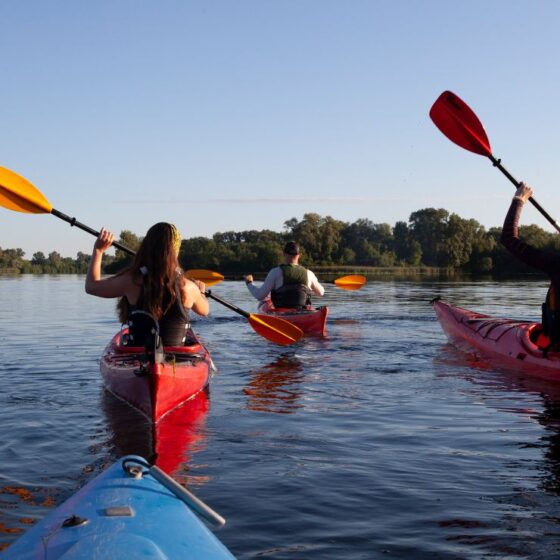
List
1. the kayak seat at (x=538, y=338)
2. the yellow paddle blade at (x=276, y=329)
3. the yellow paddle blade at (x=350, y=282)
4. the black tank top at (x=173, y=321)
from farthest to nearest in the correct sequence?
1. the yellow paddle blade at (x=350, y=282)
2. the kayak seat at (x=538, y=338)
3. the yellow paddle blade at (x=276, y=329)
4. the black tank top at (x=173, y=321)

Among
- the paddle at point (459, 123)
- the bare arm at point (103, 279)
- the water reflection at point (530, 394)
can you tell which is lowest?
the water reflection at point (530, 394)

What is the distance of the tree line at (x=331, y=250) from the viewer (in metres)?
69.4

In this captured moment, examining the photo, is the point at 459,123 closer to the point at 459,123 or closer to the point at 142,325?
the point at 459,123

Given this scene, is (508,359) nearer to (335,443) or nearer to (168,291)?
(335,443)

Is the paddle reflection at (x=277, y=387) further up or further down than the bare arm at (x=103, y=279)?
further down

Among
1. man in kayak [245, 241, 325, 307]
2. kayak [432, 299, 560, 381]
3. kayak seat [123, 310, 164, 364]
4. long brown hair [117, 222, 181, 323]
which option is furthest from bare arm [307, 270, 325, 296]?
long brown hair [117, 222, 181, 323]

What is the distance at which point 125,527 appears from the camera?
2197 mm

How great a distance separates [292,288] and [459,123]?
4139 mm

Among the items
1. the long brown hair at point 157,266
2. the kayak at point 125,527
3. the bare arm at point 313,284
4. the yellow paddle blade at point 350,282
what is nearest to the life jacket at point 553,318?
the long brown hair at point 157,266

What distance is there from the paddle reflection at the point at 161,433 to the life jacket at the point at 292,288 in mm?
5976

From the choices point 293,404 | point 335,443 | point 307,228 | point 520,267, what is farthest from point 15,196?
point 307,228

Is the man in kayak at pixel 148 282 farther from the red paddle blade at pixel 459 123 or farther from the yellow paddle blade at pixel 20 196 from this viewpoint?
the red paddle blade at pixel 459 123

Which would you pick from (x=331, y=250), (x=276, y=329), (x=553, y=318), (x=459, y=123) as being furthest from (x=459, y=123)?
(x=331, y=250)

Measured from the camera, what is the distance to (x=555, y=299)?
24.5 feet
